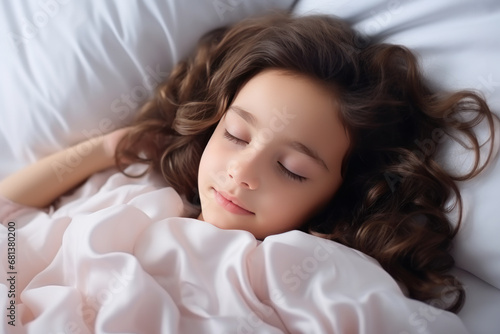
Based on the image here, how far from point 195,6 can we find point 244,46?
185 millimetres

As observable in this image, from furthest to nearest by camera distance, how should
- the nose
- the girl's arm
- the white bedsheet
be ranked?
the girl's arm < the nose < the white bedsheet

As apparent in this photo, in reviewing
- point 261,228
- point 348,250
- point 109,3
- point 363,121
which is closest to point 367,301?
point 348,250

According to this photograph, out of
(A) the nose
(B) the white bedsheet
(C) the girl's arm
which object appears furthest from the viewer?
(C) the girl's arm

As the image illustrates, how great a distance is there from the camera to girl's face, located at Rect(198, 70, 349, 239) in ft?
3.55

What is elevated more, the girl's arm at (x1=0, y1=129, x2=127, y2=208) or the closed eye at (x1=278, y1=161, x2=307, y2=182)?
the closed eye at (x1=278, y1=161, x2=307, y2=182)

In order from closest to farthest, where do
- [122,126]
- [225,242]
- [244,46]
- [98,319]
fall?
[98,319] → [225,242] → [244,46] → [122,126]

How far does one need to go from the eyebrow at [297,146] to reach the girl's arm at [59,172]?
0.38 metres

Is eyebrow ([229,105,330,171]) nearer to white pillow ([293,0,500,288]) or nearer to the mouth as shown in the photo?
the mouth

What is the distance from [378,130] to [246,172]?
338 millimetres

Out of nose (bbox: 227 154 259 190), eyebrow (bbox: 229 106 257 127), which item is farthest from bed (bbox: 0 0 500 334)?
eyebrow (bbox: 229 106 257 127)

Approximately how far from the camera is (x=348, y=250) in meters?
1.08

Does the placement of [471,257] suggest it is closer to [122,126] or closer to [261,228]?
[261,228]

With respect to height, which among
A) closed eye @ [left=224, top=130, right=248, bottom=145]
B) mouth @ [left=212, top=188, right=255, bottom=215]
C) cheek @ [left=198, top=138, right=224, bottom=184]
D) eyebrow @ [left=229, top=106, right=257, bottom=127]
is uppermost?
eyebrow @ [left=229, top=106, right=257, bottom=127]

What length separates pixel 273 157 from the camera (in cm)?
108
